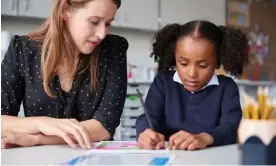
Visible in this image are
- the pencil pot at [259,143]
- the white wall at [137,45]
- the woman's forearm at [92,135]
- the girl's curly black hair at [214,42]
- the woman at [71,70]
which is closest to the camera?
the pencil pot at [259,143]

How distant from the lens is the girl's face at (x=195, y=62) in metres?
1.07

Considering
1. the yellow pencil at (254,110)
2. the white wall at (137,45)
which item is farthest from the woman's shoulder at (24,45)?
the white wall at (137,45)

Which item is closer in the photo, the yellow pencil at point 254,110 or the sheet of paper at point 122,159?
the yellow pencil at point 254,110

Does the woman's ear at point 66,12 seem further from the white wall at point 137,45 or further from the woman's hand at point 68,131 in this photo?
the white wall at point 137,45

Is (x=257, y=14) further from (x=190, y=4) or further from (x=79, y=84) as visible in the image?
(x=79, y=84)

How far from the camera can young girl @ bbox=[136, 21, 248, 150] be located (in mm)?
1084

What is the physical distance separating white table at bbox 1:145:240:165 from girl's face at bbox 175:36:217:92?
29cm

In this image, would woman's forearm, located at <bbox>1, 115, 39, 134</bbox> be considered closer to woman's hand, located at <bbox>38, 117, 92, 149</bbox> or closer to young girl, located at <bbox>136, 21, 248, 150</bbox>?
woman's hand, located at <bbox>38, 117, 92, 149</bbox>

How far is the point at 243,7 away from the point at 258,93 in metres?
3.65

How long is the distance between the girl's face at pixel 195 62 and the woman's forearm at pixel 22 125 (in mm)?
439

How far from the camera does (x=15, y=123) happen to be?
2.89 feet

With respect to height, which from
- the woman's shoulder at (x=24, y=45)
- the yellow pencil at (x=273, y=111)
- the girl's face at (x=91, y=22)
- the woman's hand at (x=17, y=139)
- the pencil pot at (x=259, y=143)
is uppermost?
the girl's face at (x=91, y=22)

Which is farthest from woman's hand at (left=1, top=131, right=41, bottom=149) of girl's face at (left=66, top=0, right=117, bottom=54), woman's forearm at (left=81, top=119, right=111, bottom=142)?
girl's face at (left=66, top=0, right=117, bottom=54)

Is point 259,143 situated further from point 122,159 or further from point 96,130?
point 96,130
